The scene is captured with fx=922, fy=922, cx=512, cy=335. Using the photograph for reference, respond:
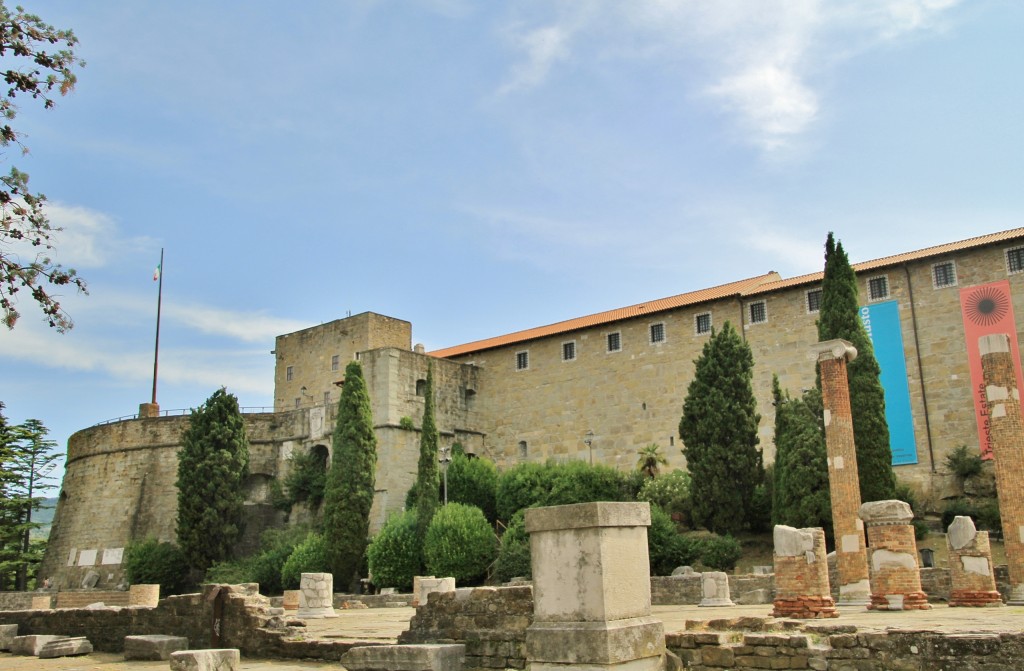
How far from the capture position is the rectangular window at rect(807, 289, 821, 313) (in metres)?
33.5

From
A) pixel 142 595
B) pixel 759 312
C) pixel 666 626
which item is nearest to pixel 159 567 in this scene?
pixel 142 595

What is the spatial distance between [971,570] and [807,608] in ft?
10.8

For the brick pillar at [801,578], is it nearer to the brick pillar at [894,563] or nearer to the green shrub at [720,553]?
the brick pillar at [894,563]

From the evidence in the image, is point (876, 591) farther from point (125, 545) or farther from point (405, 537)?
point (125, 545)

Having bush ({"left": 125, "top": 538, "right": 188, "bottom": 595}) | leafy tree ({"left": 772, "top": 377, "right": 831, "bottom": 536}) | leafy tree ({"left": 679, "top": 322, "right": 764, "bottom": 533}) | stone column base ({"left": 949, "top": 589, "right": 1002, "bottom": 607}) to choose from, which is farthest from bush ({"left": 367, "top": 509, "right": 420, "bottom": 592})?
stone column base ({"left": 949, "top": 589, "right": 1002, "bottom": 607})

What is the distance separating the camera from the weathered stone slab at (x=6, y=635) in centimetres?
1644

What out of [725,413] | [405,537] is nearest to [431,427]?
[405,537]

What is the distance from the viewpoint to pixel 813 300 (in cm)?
3366

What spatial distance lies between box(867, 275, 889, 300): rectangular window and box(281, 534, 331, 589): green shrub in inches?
826

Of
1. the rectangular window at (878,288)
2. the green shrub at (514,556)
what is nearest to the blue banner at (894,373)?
the rectangular window at (878,288)

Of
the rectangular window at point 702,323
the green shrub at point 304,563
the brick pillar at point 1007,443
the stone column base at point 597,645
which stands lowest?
the stone column base at point 597,645

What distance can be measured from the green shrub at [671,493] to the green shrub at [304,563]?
36.6ft

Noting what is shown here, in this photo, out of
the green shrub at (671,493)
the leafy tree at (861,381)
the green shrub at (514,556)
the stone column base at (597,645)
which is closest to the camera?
the stone column base at (597,645)

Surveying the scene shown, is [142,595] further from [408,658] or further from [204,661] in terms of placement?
[408,658]
